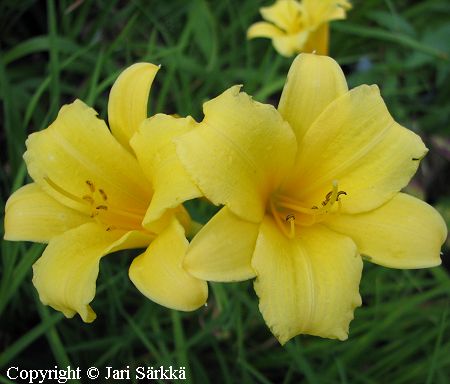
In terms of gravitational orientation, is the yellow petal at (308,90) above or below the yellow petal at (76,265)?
above

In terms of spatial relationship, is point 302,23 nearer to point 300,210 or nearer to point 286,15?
point 286,15

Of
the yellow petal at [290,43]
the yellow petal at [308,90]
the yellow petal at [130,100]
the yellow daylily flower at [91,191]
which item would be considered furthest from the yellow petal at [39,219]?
the yellow petal at [290,43]

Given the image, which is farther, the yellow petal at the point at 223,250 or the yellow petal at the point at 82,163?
the yellow petal at the point at 82,163

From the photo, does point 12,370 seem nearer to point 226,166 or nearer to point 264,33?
point 226,166

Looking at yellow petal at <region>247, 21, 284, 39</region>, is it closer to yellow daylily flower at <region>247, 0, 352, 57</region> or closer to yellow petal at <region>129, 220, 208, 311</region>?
yellow daylily flower at <region>247, 0, 352, 57</region>

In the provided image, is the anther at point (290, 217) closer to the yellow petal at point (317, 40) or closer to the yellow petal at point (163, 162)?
the yellow petal at point (163, 162)

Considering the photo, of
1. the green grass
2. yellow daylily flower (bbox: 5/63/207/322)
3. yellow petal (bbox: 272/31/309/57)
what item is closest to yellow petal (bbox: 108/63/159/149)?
yellow daylily flower (bbox: 5/63/207/322)
